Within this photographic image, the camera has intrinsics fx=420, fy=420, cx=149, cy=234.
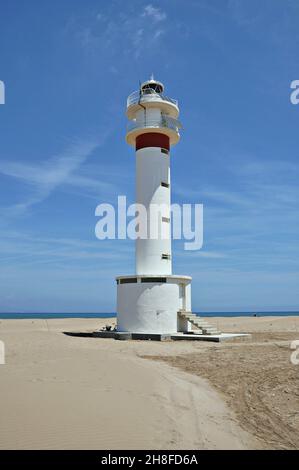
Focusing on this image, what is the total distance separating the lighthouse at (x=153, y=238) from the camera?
950 inches

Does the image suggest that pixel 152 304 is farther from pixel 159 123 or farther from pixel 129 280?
pixel 159 123

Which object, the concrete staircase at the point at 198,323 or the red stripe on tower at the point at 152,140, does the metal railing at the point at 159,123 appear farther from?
the concrete staircase at the point at 198,323

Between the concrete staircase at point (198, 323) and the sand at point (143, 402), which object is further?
the concrete staircase at point (198, 323)

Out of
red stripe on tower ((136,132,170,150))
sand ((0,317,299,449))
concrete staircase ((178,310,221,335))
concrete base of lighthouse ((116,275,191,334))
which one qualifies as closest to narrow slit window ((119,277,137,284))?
Answer: concrete base of lighthouse ((116,275,191,334))

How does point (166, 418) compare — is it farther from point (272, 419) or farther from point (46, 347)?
point (46, 347)

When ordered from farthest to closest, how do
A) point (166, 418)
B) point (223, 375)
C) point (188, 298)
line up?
point (188, 298) → point (223, 375) → point (166, 418)

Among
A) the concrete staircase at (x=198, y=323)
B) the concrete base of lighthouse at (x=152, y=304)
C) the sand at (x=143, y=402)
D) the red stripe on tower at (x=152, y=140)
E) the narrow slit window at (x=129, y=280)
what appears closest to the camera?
the sand at (x=143, y=402)

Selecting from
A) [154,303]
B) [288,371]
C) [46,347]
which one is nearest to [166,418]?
[288,371]

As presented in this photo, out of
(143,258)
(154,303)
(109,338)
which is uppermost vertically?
(143,258)

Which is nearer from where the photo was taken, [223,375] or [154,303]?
[223,375]

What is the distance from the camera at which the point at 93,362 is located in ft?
42.1

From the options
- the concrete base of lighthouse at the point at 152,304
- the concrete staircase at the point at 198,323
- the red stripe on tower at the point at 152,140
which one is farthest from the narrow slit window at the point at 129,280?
the red stripe on tower at the point at 152,140

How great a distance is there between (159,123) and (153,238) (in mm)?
7139
